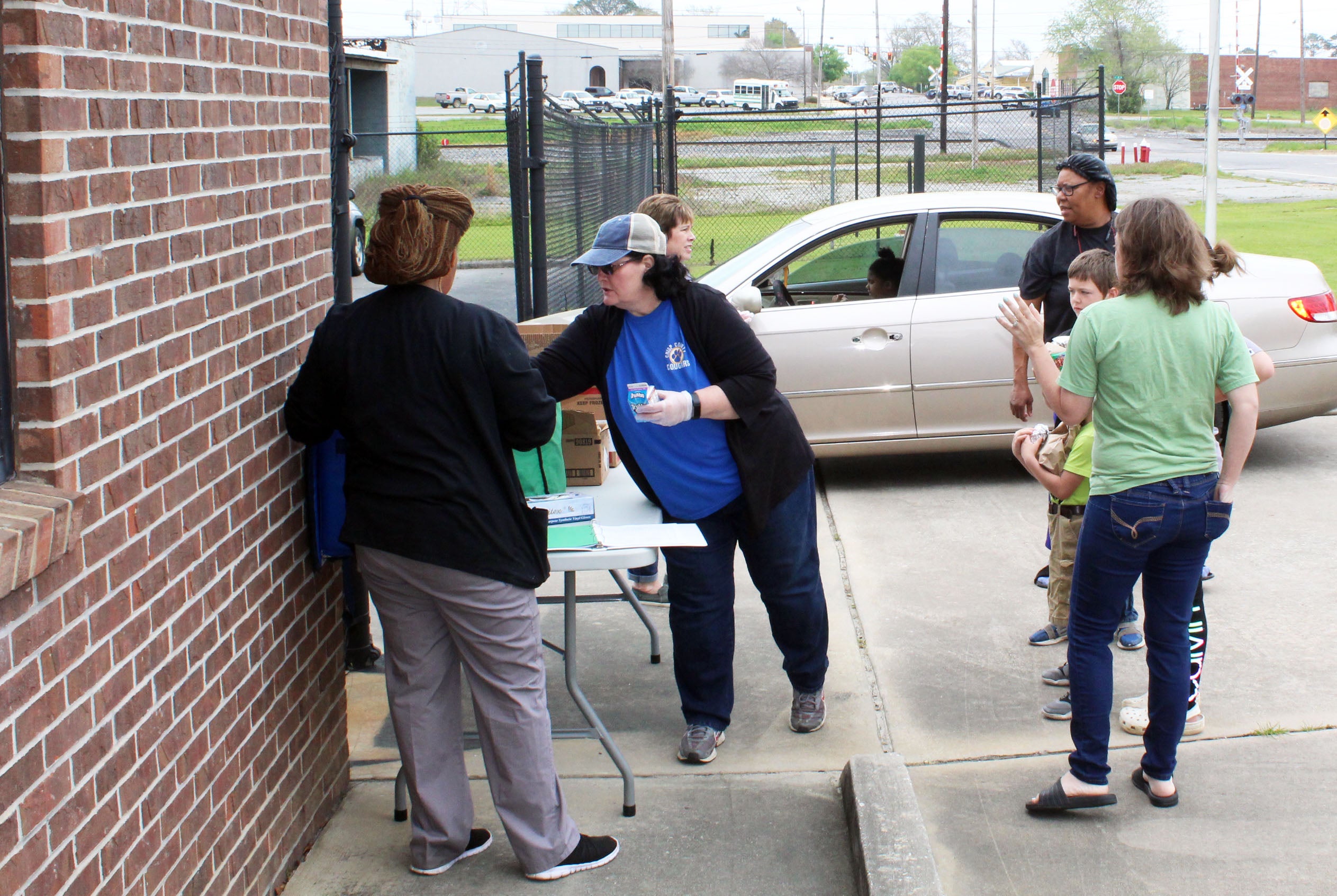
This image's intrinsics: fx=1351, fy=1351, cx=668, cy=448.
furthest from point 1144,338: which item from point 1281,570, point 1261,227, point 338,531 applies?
point 1261,227

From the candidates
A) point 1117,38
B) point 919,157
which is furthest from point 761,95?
point 919,157

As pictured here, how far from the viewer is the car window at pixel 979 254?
736 centimetres

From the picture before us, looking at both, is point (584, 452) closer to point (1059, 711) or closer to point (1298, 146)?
point (1059, 711)

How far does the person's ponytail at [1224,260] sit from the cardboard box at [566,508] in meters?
1.96

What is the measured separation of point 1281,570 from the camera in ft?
19.7

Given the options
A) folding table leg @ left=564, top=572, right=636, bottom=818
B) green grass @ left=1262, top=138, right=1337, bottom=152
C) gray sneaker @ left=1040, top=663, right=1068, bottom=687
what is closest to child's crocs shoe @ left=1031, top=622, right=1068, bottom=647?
gray sneaker @ left=1040, top=663, right=1068, bottom=687

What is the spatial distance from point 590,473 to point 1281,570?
131 inches

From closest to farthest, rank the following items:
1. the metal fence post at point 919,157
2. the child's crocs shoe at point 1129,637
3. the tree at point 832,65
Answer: the child's crocs shoe at point 1129,637
the metal fence post at point 919,157
the tree at point 832,65

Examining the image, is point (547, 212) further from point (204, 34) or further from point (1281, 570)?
point (204, 34)

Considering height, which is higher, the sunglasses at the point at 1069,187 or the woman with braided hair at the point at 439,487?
the sunglasses at the point at 1069,187

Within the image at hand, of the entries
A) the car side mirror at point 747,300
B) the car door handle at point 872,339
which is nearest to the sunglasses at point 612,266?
the car side mirror at point 747,300

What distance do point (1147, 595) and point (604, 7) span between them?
529 ft

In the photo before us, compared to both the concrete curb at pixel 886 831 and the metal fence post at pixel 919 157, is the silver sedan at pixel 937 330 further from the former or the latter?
the metal fence post at pixel 919 157

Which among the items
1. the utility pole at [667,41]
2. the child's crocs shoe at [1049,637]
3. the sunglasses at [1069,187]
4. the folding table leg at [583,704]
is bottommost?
the child's crocs shoe at [1049,637]
